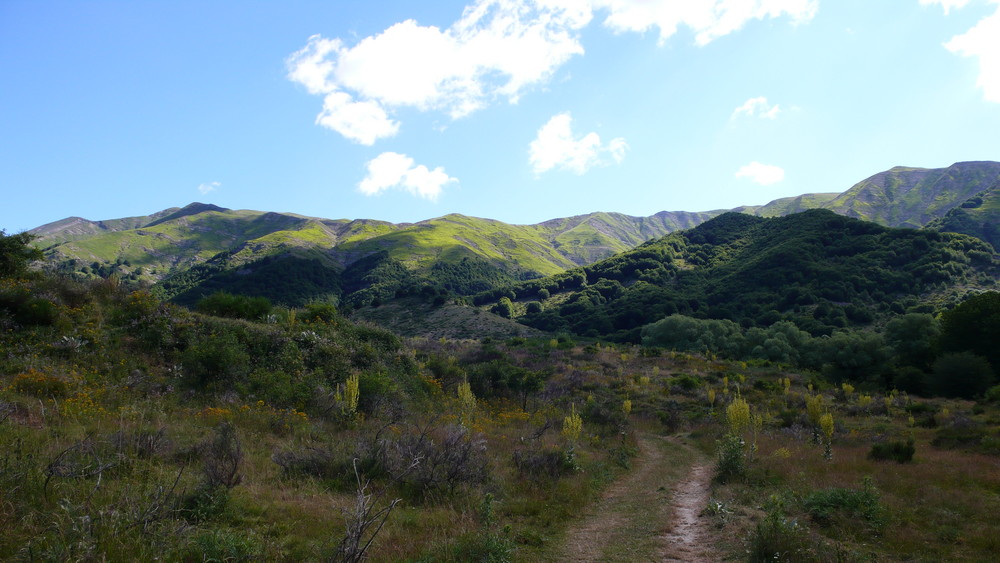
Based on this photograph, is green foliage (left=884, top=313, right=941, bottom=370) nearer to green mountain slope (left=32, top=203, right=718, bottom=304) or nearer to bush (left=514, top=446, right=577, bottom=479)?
bush (left=514, top=446, right=577, bottom=479)

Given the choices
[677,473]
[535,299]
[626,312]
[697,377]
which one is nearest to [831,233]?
[626,312]

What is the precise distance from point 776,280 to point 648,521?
8854cm

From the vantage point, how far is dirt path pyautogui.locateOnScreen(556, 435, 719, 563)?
6.41m

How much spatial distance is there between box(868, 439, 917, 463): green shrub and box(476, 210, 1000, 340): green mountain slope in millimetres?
57007

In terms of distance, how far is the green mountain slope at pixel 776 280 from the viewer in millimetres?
68562

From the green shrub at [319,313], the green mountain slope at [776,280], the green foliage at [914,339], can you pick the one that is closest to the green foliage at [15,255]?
the green shrub at [319,313]

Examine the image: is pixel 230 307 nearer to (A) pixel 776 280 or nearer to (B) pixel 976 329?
(B) pixel 976 329

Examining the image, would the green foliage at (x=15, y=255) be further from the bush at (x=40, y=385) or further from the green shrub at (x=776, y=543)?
the green shrub at (x=776, y=543)

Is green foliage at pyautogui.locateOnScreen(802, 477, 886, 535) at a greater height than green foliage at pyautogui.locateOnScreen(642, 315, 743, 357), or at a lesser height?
greater

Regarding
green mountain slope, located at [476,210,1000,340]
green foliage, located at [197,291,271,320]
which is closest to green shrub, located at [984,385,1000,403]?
green foliage, located at [197,291,271,320]

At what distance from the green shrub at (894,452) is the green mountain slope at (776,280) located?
57.0m

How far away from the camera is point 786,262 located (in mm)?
85375

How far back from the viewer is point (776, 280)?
269 feet

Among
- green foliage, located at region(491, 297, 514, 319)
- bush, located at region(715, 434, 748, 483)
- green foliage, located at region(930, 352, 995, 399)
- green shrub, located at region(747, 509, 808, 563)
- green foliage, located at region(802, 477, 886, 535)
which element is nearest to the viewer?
green shrub, located at region(747, 509, 808, 563)
